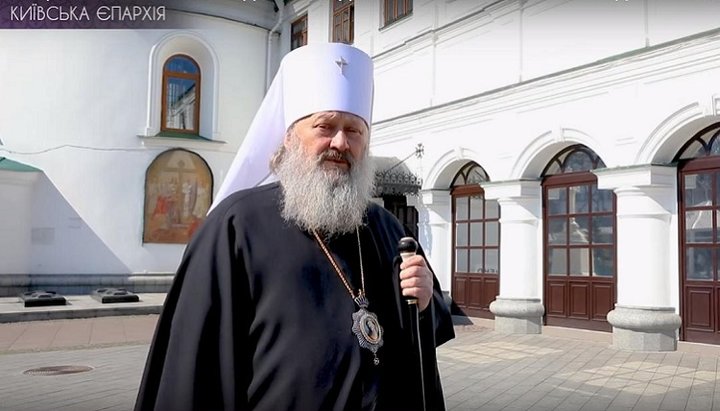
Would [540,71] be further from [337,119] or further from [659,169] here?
[337,119]

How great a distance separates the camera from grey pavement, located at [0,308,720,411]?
20.2 ft

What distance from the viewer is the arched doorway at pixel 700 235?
28.5 feet

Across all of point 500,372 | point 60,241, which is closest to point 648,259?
point 500,372

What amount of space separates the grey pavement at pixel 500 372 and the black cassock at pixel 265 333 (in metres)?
4.27

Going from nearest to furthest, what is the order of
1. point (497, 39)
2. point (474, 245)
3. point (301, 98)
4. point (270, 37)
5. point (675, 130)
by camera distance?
point (301, 98), point (675, 130), point (497, 39), point (474, 245), point (270, 37)

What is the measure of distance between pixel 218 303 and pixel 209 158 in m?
16.7

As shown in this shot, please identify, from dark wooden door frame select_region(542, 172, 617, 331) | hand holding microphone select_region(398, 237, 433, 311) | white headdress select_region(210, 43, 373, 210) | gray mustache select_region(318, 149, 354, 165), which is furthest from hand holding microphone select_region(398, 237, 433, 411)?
dark wooden door frame select_region(542, 172, 617, 331)

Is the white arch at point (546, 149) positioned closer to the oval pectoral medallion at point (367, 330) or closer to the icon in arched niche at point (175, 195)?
the oval pectoral medallion at point (367, 330)

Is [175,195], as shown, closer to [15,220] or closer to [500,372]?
[15,220]

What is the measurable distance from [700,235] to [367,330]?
8168 millimetres

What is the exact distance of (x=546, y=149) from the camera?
34.2 feet

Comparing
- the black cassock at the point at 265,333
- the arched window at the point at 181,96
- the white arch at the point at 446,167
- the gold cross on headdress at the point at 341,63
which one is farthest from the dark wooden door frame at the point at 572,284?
the arched window at the point at 181,96

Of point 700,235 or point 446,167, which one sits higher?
point 446,167

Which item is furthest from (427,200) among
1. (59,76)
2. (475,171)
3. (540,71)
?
(59,76)
